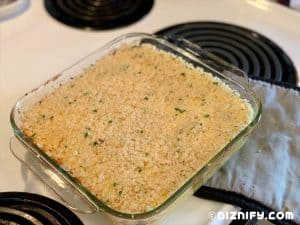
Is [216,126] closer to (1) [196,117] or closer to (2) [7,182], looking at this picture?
(1) [196,117]

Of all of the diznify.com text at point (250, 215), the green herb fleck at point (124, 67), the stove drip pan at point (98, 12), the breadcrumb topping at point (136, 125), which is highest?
the stove drip pan at point (98, 12)

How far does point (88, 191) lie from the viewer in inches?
26.2

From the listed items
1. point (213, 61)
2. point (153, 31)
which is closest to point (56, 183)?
point (213, 61)

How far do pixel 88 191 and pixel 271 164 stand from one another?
0.91 feet

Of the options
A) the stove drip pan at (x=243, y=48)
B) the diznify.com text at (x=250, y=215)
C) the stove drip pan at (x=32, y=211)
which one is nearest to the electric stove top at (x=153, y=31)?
the stove drip pan at (x=243, y=48)

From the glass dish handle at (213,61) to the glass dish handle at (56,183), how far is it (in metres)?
0.33

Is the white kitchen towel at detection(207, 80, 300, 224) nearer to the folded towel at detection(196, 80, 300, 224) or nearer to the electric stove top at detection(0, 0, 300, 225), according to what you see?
the folded towel at detection(196, 80, 300, 224)

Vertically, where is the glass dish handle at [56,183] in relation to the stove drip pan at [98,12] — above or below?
below

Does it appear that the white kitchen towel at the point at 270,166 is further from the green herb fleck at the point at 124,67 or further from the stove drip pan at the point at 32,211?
the green herb fleck at the point at 124,67

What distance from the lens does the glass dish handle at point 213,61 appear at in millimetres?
872

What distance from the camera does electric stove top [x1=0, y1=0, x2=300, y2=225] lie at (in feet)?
3.16

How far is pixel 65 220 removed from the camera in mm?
712

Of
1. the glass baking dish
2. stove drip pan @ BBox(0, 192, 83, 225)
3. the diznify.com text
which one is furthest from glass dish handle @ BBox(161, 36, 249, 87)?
stove drip pan @ BBox(0, 192, 83, 225)

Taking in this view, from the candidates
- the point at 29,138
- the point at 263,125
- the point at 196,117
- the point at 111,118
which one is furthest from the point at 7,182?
the point at 263,125
